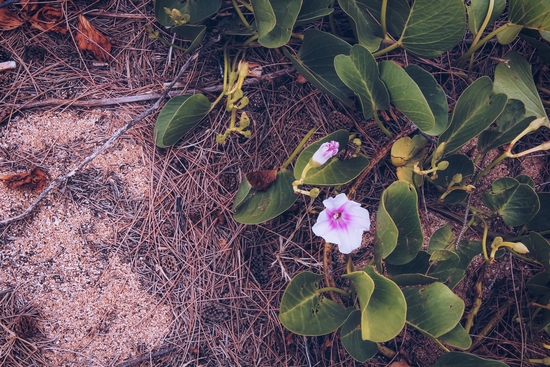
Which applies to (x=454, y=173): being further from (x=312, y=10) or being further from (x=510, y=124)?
(x=312, y=10)

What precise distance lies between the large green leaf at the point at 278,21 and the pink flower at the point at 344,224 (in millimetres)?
529

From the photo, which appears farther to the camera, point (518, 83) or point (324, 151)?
point (518, 83)

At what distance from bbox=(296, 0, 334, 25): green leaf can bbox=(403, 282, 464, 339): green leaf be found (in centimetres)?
91

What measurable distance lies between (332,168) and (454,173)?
0.43 meters

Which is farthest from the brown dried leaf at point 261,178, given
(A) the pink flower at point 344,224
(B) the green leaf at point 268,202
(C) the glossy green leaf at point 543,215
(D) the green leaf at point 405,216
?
(C) the glossy green leaf at point 543,215

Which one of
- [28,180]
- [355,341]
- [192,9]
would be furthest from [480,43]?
[28,180]

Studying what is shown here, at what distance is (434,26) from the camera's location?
1322 millimetres

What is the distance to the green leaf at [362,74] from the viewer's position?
1.27 m

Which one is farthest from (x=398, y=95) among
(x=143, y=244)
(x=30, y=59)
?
(x=30, y=59)

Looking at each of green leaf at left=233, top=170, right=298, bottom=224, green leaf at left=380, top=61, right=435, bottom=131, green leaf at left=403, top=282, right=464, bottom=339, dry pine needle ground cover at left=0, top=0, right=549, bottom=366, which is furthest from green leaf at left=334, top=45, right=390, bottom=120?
green leaf at left=403, top=282, right=464, bottom=339

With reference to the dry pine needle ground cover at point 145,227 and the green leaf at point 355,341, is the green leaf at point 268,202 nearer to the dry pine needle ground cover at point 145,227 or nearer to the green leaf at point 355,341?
the dry pine needle ground cover at point 145,227

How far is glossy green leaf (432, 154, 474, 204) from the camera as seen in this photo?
1.43 meters

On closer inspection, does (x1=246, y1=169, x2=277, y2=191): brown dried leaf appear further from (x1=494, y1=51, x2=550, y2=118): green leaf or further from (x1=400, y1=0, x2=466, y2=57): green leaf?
(x1=494, y1=51, x2=550, y2=118): green leaf

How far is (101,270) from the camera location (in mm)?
1486
